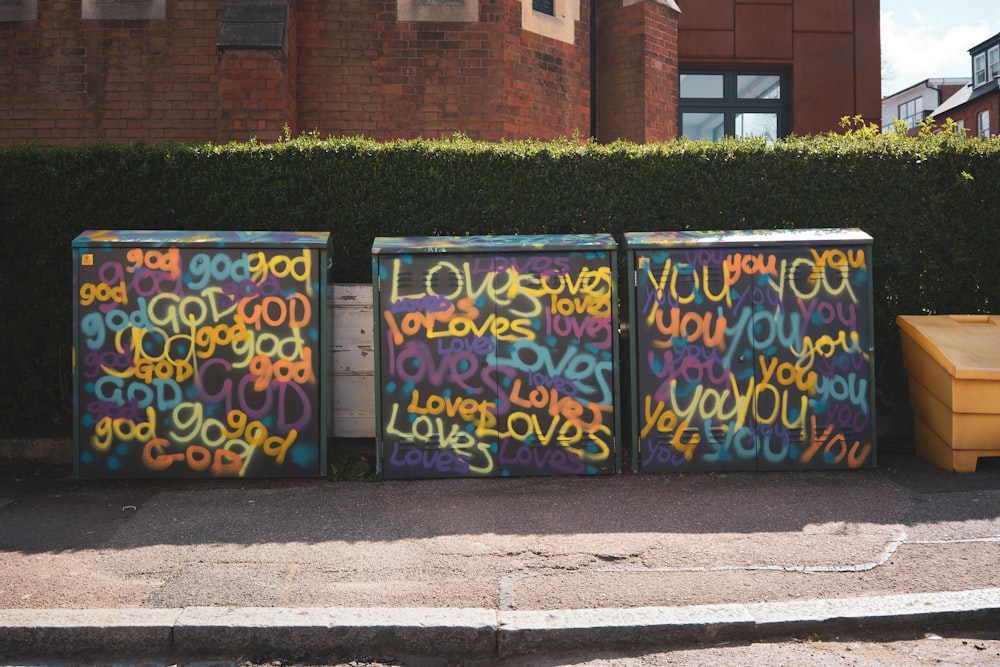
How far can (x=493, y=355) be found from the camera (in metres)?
5.72

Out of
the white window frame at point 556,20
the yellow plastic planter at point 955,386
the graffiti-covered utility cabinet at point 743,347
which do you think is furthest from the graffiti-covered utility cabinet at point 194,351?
the white window frame at point 556,20

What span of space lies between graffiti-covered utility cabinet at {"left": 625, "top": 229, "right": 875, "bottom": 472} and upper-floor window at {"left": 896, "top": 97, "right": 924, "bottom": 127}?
52.1 metres

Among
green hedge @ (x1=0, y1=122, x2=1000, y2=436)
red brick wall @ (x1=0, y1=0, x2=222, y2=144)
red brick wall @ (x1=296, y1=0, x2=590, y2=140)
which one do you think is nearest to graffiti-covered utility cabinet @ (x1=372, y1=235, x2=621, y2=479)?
green hedge @ (x1=0, y1=122, x2=1000, y2=436)

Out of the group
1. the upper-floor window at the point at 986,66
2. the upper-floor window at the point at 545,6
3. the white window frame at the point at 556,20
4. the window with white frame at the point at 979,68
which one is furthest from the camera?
the window with white frame at the point at 979,68

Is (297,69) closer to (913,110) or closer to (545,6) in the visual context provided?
(545,6)

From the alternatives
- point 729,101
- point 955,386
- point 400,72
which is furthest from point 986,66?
point 955,386

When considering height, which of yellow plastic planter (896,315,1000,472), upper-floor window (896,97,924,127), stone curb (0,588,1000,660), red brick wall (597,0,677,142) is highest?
upper-floor window (896,97,924,127)

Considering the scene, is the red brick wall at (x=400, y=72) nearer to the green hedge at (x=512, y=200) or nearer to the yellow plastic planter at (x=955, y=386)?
the green hedge at (x=512, y=200)

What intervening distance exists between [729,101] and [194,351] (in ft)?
41.5

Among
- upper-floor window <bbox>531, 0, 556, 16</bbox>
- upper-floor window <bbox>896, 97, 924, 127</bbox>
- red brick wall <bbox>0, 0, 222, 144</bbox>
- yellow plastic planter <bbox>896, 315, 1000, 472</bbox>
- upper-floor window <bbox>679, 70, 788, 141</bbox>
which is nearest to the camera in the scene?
yellow plastic planter <bbox>896, 315, 1000, 472</bbox>

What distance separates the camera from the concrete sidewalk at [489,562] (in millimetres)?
3418

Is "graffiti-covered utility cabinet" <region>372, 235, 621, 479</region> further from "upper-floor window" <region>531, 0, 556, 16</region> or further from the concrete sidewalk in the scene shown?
"upper-floor window" <region>531, 0, 556, 16</region>

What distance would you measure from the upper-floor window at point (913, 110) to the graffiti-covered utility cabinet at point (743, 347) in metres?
52.1

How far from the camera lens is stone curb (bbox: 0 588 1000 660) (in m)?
3.38
